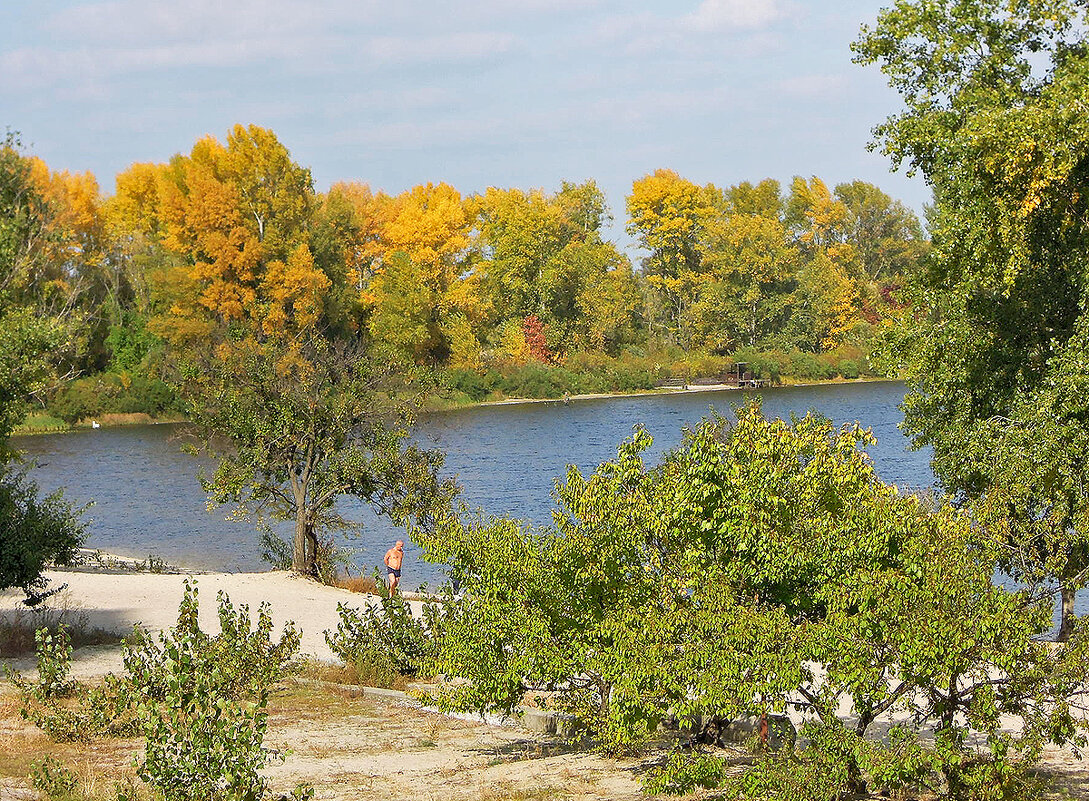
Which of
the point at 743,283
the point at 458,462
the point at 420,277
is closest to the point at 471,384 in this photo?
the point at 420,277

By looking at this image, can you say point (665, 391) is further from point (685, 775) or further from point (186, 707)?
point (186, 707)

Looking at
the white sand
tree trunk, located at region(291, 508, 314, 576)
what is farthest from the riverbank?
the white sand

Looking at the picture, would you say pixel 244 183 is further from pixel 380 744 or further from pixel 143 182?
pixel 380 744

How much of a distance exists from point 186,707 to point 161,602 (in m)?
15.0

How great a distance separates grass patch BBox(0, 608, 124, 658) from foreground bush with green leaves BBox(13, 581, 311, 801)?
6.19 ft

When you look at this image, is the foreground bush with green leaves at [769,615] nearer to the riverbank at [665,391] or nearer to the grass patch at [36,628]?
the grass patch at [36,628]

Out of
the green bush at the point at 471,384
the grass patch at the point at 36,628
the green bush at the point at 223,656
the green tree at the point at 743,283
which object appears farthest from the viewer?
the green tree at the point at 743,283

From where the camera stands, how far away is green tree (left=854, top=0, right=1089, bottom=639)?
1691 cm

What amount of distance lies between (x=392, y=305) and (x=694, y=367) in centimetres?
2440

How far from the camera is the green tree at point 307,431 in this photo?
27.0m

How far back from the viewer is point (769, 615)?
9.98 m

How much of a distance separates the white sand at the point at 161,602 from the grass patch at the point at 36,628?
0.38 ft

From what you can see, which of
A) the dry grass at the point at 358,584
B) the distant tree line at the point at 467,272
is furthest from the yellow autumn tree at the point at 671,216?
the dry grass at the point at 358,584

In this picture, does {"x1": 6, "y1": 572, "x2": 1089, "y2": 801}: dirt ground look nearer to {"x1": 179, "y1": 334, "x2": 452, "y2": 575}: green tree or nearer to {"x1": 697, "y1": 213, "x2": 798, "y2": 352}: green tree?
{"x1": 179, "y1": 334, "x2": 452, "y2": 575}: green tree
